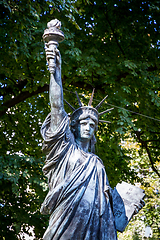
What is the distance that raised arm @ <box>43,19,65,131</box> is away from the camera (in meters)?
3.84

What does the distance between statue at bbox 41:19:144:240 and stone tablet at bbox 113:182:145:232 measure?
1cm

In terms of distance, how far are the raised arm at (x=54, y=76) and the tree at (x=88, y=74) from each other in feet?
12.5

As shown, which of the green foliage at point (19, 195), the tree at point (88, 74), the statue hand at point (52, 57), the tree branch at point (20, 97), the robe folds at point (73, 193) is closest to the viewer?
the robe folds at point (73, 193)

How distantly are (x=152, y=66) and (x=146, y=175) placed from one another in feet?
23.1

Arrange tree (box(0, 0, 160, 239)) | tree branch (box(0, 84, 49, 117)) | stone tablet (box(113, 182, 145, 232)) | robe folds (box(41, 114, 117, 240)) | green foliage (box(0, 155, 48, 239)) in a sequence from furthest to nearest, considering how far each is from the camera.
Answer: tree branch (box(0, 84, 49, 117))
tree (box(0, 0, 160, 239))
green foliage (box(0, 155, 48, 239))
stone tablet (box(113, 182, 145, 232))
robe folds (box(41, 114, 117, 240))

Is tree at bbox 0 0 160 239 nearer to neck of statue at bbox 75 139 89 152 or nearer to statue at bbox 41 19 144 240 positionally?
neck of statue at bbox 75 139 89 152

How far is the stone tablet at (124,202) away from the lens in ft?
13.5

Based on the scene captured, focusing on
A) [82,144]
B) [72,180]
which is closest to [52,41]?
[82,144]

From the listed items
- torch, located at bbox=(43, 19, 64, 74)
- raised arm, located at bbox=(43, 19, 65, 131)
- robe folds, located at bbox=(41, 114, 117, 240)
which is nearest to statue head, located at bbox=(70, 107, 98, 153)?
robe folds, located at bbox=(41, 114, 117, 240)

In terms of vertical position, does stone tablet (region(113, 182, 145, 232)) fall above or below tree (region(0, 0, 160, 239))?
below

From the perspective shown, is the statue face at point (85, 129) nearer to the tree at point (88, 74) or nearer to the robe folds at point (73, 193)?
the robe folds at point (73, 193)

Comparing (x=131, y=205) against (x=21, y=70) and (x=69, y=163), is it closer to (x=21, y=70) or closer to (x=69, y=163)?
(x=69, y=163)

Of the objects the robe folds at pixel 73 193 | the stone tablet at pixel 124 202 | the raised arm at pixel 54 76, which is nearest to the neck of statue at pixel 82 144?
the robe folds at pixel 73 193

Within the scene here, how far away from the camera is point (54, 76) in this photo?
12.8 ft
